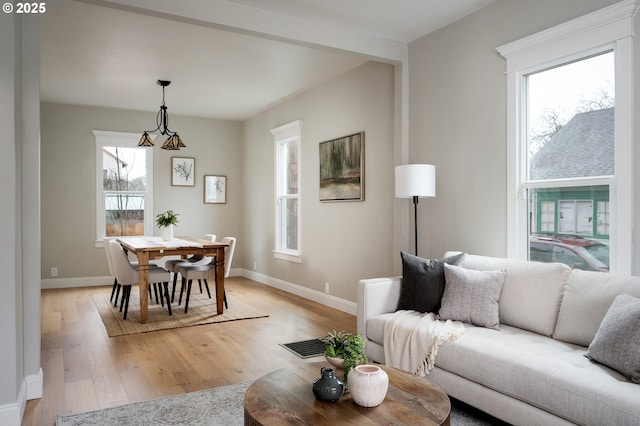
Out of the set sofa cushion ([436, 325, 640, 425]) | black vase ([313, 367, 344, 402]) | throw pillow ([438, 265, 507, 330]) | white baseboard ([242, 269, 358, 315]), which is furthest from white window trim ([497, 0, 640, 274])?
white baseboard ([242, 269, 358, 315])

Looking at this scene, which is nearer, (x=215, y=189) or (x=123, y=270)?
(x=123, y=270)

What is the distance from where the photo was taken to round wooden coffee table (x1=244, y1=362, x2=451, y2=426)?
171cm

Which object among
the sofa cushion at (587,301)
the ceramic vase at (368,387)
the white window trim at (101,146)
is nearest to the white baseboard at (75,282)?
the white window trim at (101,146)

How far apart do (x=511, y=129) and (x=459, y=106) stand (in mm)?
561

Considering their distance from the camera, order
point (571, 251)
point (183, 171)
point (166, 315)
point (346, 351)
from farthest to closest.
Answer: point (183, 171), point (166, 315), point (571, 251), point (346, 351)

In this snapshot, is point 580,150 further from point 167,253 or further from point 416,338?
point 167,253

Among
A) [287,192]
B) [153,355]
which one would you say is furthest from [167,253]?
[287,192]

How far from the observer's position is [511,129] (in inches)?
135

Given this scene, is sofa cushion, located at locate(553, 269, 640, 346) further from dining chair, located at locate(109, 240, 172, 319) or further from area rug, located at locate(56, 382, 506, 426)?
dining chair, located at locate(109, 240, 172, 319)

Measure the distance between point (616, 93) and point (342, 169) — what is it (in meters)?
3.06

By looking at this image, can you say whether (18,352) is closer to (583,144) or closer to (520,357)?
(520,357)

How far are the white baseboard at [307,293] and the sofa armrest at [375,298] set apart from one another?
5.30 feet

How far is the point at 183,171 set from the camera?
7.92 meters

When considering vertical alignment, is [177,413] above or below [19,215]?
below
